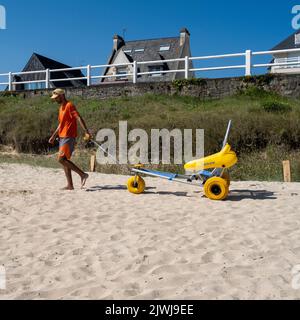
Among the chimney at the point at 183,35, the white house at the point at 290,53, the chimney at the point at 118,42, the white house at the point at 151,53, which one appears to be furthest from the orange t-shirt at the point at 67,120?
the chimney at the point at 118,42

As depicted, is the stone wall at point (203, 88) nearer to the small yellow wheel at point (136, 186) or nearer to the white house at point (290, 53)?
the small yellow wheel at point (136, 186)

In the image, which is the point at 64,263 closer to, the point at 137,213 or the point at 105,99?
the point at 137,213

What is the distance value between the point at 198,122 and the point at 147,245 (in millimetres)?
8621

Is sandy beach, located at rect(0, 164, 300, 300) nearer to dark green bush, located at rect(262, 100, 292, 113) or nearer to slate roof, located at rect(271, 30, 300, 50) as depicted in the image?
dark green bush, located at rect(262, 100, 292, 113)

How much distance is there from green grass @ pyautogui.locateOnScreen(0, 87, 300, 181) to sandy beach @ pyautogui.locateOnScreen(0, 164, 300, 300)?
4.22 meters

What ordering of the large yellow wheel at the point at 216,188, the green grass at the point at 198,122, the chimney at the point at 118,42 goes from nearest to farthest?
the large yellow wheel at the point at 216,188 → the green grass at the point at 198,122 → the chimney at the point at 118,42

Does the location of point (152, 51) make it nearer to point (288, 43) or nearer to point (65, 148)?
point (288, 43)

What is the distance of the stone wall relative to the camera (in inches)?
563

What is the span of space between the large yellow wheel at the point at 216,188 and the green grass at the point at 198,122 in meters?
3.49

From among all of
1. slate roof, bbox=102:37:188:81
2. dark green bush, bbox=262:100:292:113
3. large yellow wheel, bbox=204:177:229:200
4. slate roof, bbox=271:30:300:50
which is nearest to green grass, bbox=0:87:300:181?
dark green bush, bbox=262:100:292:113

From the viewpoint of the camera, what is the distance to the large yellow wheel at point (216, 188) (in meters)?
5.97

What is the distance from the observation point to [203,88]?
1560 centimetres

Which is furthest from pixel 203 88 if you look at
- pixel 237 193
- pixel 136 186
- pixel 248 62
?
pixel 136 186
